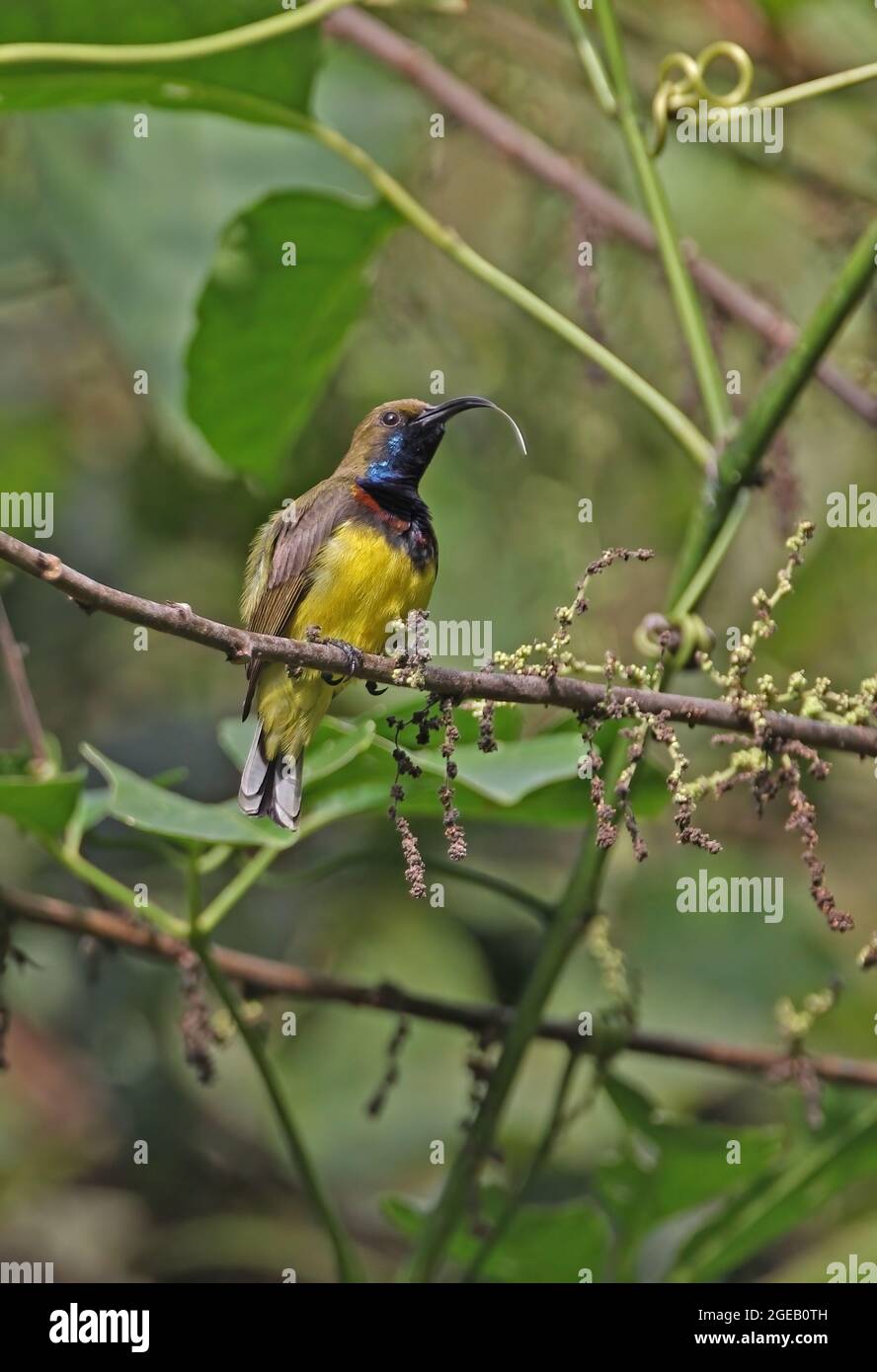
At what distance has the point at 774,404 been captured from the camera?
2748 mm

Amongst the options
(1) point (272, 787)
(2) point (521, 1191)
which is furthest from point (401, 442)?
(2) point (521, 1191)

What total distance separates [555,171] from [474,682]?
2671 millimetres

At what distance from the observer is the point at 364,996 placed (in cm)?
354

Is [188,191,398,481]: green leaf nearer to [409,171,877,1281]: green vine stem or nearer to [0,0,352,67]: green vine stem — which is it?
[0,0,352,67]: green vine stem

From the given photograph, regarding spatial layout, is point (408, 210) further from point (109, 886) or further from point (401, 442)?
point (109, 886)

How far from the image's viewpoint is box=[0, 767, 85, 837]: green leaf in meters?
2.99

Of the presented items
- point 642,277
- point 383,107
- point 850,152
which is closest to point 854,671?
point 642,277

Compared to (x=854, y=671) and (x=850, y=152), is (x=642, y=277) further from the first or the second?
(x=854, y=671)

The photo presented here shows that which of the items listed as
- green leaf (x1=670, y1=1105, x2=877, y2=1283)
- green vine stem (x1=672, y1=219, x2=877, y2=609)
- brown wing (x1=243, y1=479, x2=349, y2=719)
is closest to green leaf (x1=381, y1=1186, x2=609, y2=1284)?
green leaf (x1=670, y1=1105, x2=877, y2=1283)

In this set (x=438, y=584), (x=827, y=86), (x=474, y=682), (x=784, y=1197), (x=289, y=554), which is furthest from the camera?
(x=438, y=584)

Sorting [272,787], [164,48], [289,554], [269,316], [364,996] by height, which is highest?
[164,48]

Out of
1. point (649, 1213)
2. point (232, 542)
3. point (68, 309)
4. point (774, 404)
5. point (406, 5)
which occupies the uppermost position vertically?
point (68, 309)

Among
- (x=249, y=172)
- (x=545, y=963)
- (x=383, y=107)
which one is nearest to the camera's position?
(x=545, y=963)

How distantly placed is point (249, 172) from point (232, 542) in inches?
47.5
